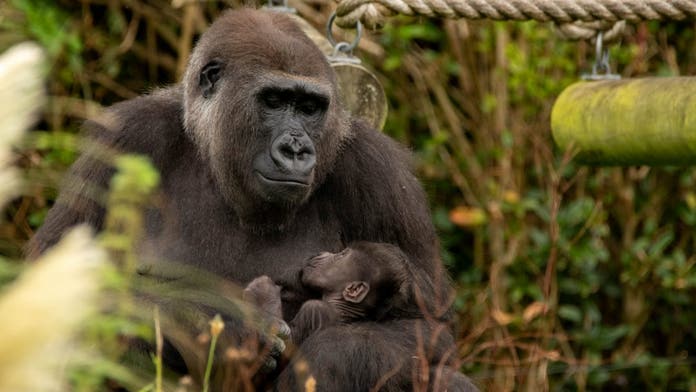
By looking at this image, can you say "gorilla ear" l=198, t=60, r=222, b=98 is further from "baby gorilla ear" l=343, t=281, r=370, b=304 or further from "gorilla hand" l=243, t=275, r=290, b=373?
"baby gorilla ear" l=343, t=281, r=370, b=304

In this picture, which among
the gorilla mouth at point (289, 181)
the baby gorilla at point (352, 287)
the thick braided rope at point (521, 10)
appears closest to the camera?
the gorilla mouth at point (289, 181)

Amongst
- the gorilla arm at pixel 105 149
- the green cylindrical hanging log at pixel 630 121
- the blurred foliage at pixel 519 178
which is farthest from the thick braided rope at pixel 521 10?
the blurred foliage at pixel 519 178

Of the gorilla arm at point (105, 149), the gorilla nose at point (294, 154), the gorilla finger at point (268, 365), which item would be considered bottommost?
the gorilla finger at point (268, 365)

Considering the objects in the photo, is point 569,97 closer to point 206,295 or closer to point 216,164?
point 216,164

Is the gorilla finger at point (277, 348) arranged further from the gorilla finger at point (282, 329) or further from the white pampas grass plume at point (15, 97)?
the white pampas grass plume at point (15, 97)

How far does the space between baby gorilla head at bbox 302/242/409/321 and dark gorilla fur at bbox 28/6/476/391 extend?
84 millimetres

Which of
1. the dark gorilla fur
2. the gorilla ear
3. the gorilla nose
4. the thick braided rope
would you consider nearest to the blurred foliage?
the thick braided rope

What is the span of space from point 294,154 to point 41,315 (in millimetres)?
2805

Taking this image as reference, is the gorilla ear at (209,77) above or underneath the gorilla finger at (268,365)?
above

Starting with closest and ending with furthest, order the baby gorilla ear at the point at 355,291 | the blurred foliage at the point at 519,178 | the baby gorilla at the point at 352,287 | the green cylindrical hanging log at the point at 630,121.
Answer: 1. the baby gorilla at the point at 352,287
2. the baby gorilla ear at the point at 355,291
3. the green cylindrical hanging log at the point at 630,121
4. the blurred foliage at the point at 519,178

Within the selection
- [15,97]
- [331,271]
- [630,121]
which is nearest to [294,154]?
[331,271]

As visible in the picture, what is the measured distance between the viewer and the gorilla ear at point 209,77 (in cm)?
403

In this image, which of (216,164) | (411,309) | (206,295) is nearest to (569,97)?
(411,309)

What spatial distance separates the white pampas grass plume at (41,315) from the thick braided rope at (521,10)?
3.63 meters
